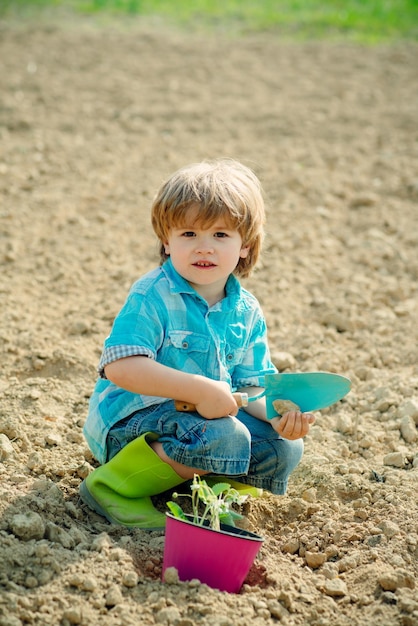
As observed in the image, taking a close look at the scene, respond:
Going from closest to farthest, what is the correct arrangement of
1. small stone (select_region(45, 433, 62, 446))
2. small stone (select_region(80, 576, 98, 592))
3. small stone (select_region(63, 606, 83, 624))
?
small stone (select_region(63, 606, 83, 624)) → small stone (select_region(80, 576, 98, 592)) → small stone (select_region(45, 433, 62, 446))

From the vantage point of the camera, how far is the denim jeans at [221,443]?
2.73 m

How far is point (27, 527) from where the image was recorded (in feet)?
8.27

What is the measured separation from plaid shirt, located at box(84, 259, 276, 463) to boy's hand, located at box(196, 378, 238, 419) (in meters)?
0.19

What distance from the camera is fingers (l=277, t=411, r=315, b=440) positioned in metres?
2.77

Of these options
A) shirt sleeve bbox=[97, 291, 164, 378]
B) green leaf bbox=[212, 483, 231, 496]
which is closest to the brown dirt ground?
green leaf bbox=[212, 483, 231, 496]

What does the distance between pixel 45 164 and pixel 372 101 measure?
2887 mm

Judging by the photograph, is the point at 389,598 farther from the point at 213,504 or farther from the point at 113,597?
the point at 113,597

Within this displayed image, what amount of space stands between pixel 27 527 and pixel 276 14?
8566mm

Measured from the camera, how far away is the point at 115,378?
107 inches

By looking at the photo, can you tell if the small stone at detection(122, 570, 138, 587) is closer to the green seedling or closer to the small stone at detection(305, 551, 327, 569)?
the green seedling

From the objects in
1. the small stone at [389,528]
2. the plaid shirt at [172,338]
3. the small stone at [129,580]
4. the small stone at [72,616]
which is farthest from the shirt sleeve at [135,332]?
the small stone at [389,528]

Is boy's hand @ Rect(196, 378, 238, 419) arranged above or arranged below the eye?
below

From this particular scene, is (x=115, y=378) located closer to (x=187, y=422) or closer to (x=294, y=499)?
(x=187, y=422)

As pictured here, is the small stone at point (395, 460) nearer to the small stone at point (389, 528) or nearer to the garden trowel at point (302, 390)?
the small stone at point (389, 528)
